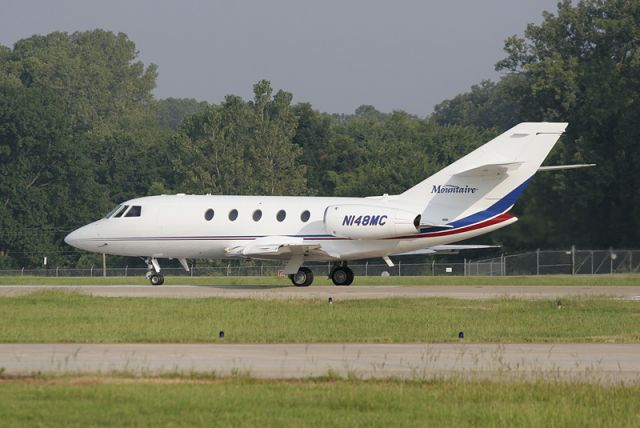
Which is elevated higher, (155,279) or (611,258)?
(611,258)

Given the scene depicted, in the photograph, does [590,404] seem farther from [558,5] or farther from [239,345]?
[558,5]

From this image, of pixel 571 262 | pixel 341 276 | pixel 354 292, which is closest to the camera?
pixel 354 292

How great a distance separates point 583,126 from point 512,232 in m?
19.8

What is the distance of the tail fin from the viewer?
3950cm

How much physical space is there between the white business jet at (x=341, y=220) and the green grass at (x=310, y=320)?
7393 millimetres

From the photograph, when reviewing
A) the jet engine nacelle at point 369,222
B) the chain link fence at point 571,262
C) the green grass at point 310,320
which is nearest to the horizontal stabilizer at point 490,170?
the jet engine nacelle at point 369,222

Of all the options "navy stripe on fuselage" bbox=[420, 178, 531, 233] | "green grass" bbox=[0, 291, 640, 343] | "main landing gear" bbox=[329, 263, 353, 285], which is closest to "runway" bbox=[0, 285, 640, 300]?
"main landing gear" bbox=[329, 263, 353, 285]

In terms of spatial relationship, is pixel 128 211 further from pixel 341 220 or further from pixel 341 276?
pixel 341 220

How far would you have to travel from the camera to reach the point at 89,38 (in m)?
185

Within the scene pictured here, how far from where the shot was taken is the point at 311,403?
48.3ft

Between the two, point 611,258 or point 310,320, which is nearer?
point 310,320

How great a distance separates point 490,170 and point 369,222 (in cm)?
419

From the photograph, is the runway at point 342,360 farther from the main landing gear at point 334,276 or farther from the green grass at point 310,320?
the main landing gear at point 334,276

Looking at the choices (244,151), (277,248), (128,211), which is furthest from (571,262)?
(244,151)
